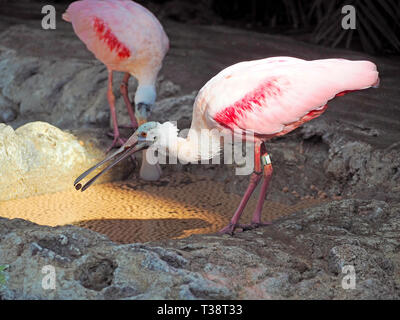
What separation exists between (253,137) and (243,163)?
138 cm

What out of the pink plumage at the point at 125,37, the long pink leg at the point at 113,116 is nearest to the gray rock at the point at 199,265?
the long pink leg at the point at 113,116

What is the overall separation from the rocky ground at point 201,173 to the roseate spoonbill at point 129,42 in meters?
0.48

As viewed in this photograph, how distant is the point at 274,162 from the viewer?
5.28 m

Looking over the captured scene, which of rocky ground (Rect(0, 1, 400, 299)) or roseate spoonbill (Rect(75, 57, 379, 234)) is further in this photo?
roseate spoonbill (Rect(75, 57, 379, 234))

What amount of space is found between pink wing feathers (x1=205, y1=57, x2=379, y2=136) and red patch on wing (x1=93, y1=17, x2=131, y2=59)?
1.83 metres

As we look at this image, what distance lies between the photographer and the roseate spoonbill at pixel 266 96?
146 inches

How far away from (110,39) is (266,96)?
7.25 feet

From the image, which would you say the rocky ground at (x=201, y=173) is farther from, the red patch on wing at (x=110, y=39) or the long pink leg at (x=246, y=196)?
the red patch on wing at (x=110, y=39)

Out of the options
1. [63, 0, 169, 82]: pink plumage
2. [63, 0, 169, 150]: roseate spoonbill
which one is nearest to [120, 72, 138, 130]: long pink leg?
[63, 0, 169, 150]: roseate spoonbill

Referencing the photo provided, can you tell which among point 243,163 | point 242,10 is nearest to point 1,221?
point 243,163

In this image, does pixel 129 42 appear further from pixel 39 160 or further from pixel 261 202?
pixel 261 202

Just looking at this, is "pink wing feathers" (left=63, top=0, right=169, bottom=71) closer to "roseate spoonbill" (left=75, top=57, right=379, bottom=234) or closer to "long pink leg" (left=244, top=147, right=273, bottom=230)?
"roseate spoonbill" (left=75, top=57, right=379, bottom=234)

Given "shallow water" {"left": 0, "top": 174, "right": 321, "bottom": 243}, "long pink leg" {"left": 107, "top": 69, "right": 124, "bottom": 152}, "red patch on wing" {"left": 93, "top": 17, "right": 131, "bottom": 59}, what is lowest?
"shallow water" {"left": 0, "top": 174, "right": 321, "bottom": 243}

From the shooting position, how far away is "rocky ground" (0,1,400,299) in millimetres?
2803
